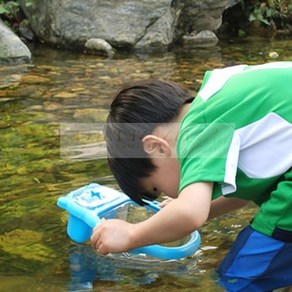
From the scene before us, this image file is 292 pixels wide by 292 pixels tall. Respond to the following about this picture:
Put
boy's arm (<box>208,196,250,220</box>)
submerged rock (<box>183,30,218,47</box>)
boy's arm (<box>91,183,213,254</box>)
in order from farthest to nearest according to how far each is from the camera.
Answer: submerged rock (<box>183,30,218,47</box>)
boy's arm (<box>208,196,250,220</box>)
boy's arm (<box>91,183,213,254</box>)

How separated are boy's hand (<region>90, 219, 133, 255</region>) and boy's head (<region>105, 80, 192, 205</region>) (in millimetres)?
104

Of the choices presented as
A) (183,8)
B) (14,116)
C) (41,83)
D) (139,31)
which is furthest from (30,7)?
(14,116)

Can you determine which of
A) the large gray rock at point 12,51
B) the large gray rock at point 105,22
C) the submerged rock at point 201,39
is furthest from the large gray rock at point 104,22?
the large gray rock at point 12,51

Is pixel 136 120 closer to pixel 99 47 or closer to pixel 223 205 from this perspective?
pixel 223 205

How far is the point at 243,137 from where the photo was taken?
67.4 inches

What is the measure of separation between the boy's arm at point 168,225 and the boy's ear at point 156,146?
0.47 ft

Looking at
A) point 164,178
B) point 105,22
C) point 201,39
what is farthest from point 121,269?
point 201,39

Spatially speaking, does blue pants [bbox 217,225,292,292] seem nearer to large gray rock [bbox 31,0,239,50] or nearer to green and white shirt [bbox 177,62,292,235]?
green and white shirt [bbox 177,62,292,235]

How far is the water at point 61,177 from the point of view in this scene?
212cm

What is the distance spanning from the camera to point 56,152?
3.36 meters

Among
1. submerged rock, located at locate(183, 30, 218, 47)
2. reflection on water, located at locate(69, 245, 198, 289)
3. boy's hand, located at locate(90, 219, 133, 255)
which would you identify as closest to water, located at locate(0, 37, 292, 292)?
reflection on water, located at locate(69, 245, 198, 289)

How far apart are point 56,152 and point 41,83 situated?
169 cm

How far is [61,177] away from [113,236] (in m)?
1.21

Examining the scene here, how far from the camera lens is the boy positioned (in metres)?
1.66
